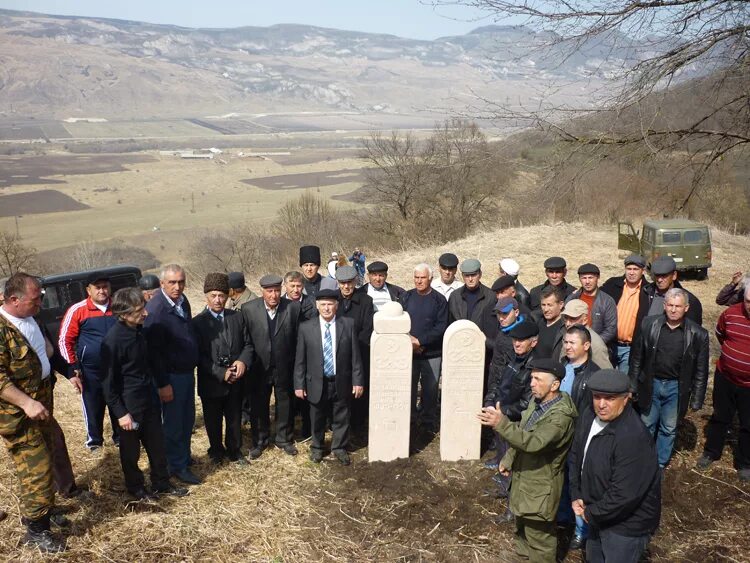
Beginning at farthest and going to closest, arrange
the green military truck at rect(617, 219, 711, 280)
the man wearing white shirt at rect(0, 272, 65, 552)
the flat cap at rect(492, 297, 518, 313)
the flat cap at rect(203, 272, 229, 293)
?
1. the green military truck at rect(617, 219, 711, 280)
2. the flat cap at rect(203, 272, 229, 293)
3. the flat cap at rect(492, 297, 518, 313)
4. the man wearing white shirt at rect(0, 272, 65, 552)

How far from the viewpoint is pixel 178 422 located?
605 cm

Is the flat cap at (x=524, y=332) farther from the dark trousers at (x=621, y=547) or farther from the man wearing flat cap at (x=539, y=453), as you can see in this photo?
the dark trousers at (x=621, y=547)

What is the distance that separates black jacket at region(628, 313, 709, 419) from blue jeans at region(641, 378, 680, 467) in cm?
4

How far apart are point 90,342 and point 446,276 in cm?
396

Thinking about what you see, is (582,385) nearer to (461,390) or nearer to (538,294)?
(461,390)

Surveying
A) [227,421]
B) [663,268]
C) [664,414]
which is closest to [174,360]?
[227,421]

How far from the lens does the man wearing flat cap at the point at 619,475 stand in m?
3.72

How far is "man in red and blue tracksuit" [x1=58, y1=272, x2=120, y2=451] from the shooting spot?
602 centimetres

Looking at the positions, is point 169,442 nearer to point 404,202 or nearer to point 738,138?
point 738,138

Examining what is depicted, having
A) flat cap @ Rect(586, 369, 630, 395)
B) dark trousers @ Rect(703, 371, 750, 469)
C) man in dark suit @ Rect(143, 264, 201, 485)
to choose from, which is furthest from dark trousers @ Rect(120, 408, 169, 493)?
dark trousers @ Rect(703, 371, 750, 469)

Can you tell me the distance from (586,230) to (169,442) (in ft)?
56.8

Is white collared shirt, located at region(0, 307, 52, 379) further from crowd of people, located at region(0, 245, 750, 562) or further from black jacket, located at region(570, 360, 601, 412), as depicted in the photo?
black jacket, located at region(570, 360, 601, 412)

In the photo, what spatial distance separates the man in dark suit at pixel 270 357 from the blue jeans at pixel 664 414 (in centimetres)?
357

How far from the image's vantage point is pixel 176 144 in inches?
5531
